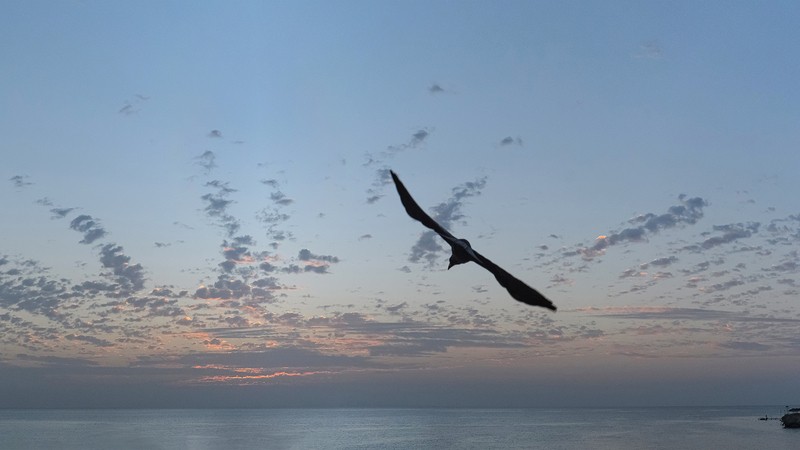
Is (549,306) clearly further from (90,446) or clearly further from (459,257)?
(90,446)

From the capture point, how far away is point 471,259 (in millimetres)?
8312

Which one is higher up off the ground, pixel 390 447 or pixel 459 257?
pixel 459 257

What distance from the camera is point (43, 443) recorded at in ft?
470

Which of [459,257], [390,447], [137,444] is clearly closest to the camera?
[459,257]

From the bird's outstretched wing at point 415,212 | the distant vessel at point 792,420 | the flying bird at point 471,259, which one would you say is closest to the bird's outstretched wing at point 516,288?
the flying bird at point 471,259

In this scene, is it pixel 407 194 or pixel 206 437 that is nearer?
pixel 407 194

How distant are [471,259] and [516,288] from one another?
33.5 inches

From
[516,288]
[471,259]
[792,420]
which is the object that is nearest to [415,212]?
[471,259]

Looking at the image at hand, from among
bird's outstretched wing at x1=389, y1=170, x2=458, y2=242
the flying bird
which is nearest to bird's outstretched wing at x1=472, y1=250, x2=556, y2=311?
the flying bird

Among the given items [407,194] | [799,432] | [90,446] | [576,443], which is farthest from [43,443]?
[407,194]

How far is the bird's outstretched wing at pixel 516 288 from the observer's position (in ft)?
23.6

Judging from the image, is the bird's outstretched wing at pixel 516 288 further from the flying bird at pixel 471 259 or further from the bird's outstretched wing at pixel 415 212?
the bird's outstretched wing at pixel 415 212

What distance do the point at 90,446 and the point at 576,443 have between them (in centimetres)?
8617

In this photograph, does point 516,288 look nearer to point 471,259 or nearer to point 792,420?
point 471,259
